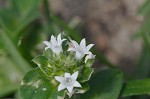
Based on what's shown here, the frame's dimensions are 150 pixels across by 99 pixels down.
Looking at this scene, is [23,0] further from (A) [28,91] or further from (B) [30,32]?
(A) [28,91]

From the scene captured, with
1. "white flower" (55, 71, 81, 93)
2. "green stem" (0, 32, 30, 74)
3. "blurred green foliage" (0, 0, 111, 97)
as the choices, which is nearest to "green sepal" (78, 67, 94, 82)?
"white flower" (55, 71, 81, 93)

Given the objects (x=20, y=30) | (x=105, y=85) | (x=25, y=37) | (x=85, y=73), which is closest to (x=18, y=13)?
(x=25, y=37)

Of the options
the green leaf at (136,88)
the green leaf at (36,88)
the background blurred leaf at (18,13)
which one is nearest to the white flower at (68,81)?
the green leaf at (36,88)

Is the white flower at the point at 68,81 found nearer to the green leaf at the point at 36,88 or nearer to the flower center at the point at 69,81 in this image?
the flower center at the point at 69,81

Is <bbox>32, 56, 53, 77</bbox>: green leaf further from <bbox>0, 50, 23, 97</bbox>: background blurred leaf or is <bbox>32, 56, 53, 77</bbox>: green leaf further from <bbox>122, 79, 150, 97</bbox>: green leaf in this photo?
<bbox>0, 50, 23, 97</bbox>: background blurred leaf

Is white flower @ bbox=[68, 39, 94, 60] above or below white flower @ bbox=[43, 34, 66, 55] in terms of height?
below
